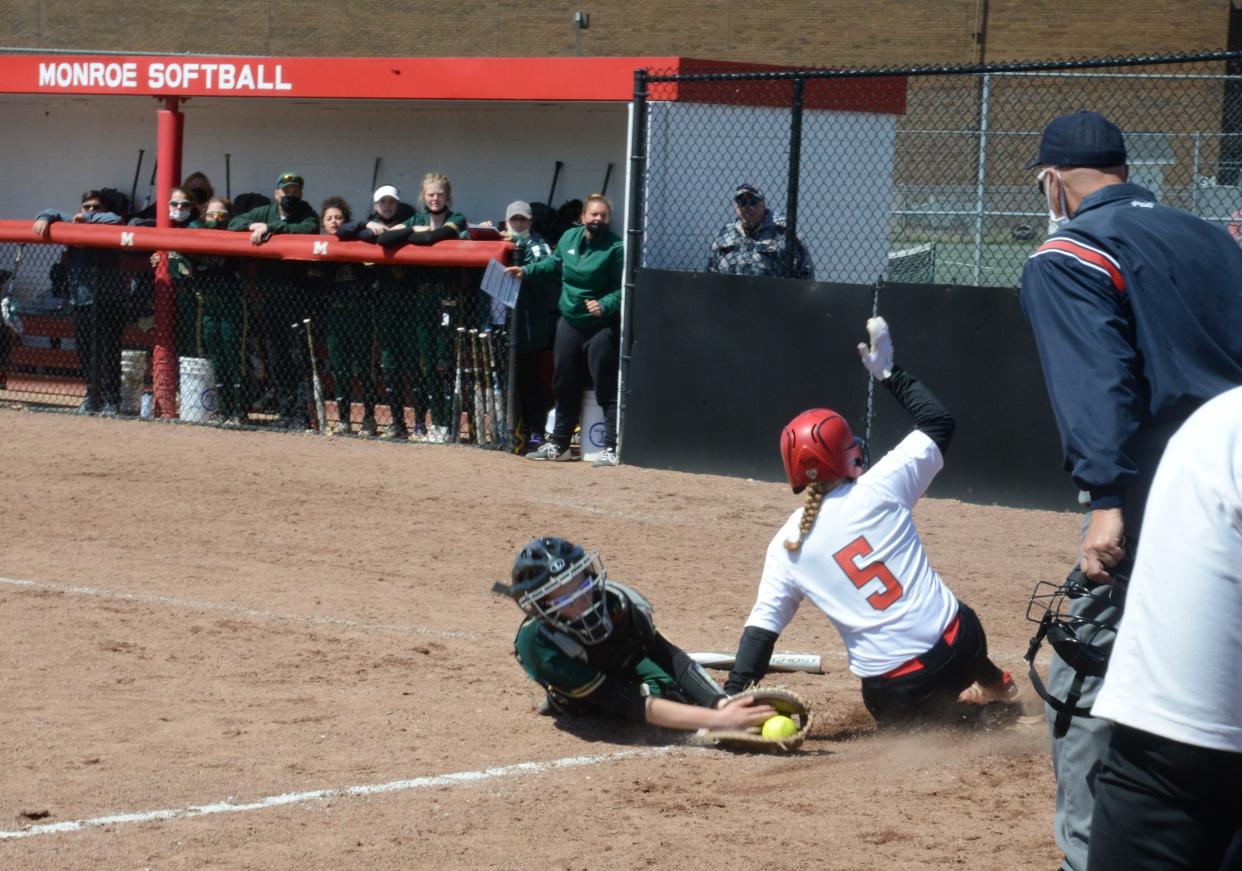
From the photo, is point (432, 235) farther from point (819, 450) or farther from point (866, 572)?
point (866, 572)

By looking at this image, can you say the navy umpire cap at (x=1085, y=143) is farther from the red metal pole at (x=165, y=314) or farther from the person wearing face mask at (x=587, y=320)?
the red metal pole at (x=165, y=314)

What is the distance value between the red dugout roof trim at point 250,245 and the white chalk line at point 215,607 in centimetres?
535

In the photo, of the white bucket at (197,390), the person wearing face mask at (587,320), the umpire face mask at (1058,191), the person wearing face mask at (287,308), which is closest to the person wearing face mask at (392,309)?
the person wearing face mask at (287,308)

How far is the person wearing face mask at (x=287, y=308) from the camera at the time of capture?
13.7 m

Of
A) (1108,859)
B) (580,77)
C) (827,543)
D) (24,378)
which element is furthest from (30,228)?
(1108,859)

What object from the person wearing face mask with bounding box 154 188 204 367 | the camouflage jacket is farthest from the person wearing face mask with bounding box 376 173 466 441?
the camouflage jacket

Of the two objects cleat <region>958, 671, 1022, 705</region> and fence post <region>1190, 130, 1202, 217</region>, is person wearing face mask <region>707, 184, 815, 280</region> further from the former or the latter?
cleat <region>958, 671, 1022, 705</region>

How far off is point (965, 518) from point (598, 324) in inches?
135

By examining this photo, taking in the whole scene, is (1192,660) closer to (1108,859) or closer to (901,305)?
(1108,859)

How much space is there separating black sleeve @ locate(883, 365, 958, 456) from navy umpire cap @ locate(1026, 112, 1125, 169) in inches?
62.0

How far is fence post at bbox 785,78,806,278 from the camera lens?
1118 centimetres

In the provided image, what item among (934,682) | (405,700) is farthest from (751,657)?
(405,700)

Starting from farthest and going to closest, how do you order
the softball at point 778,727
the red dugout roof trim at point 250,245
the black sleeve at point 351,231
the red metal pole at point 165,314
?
the red metal pole at point 165,314, the black sleeve at point 351,231, the red dugout roof trim at point 250,245, the softball at point 778,727

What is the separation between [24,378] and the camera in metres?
16.4
